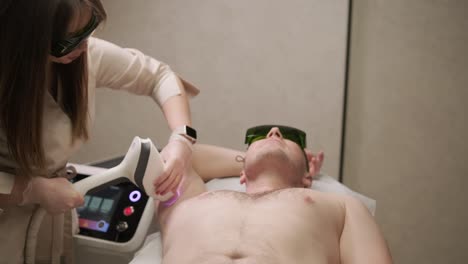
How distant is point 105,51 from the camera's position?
1626 millimetres

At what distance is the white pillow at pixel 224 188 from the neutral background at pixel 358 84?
576mm

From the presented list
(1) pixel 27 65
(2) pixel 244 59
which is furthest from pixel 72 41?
(2) pixel 244 59

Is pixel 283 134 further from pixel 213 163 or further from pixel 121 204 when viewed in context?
pixel 121 204

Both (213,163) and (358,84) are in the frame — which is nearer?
(213,163)

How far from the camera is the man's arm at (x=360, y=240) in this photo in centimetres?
131

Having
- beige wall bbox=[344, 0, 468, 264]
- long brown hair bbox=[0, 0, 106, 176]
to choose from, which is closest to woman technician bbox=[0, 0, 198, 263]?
long brown hair bbox=[0, 0, 106, 176]

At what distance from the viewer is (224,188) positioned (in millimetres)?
1883

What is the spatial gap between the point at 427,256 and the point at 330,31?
4.23 ft

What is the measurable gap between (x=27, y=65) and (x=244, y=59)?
4.97 ft

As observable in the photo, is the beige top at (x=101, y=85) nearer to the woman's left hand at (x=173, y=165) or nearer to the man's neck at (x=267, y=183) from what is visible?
the woman's left hand at (x=173, y=165)

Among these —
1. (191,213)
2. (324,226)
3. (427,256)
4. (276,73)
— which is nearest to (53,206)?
(191,213)

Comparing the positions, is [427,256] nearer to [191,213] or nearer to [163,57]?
[191,213]

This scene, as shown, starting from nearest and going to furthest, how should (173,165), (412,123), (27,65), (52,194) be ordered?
(27,65) → (52,194) → (173,165) → (412,123)

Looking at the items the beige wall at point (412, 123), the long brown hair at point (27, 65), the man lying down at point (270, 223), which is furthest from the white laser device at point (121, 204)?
the beige wall at point (412, 123)
